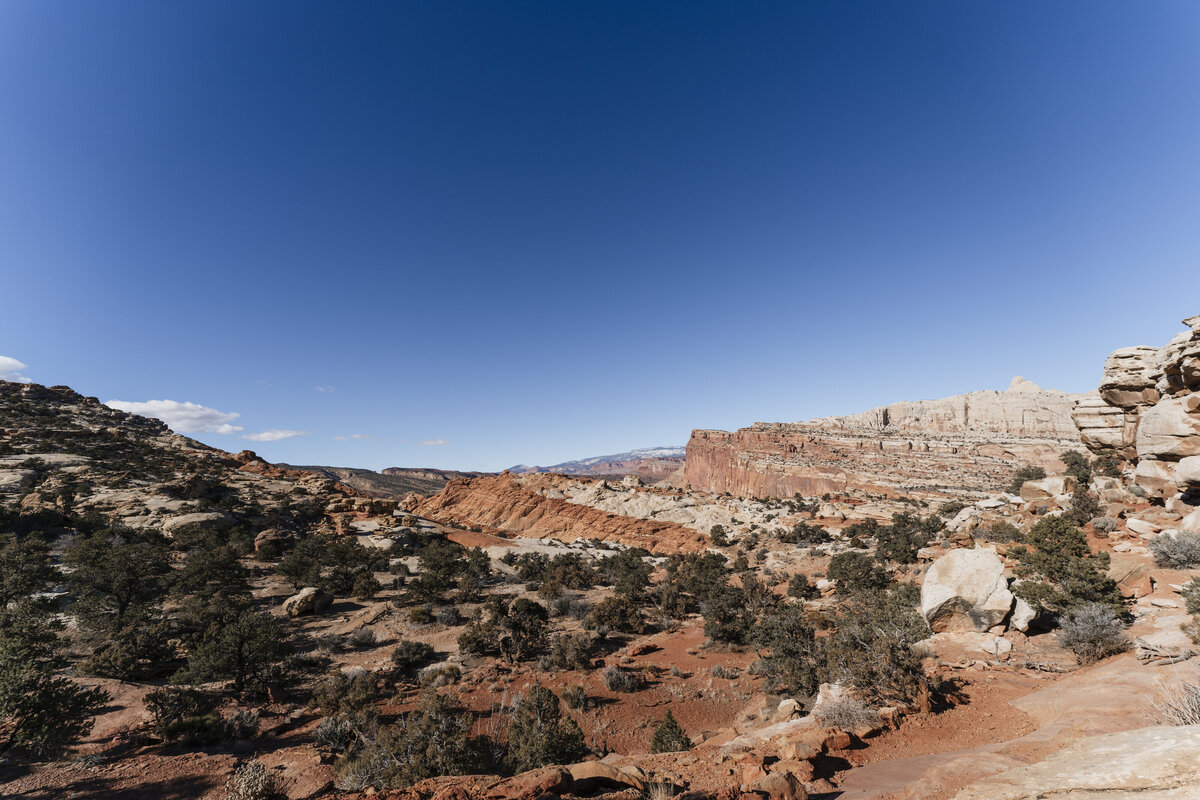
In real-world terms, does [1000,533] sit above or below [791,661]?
above

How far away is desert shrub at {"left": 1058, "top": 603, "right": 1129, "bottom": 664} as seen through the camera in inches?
420

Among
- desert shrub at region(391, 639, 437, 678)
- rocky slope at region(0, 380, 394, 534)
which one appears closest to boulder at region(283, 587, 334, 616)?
desert shrub at region(391, 639, 437, 678)

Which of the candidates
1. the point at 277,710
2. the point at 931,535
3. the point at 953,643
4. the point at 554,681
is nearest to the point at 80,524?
the point at 277,710

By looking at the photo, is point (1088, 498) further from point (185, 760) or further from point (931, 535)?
point (185, 760)

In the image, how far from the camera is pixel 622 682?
50.0 feet

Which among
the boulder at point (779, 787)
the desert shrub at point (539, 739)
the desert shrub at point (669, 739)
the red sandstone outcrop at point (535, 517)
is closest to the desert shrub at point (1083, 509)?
the desert shrub at point (669, 739)

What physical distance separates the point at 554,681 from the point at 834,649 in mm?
10228

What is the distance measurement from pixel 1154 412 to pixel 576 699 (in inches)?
1104

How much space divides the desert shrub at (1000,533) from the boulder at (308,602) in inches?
1462

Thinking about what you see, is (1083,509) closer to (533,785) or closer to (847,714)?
(847,714)

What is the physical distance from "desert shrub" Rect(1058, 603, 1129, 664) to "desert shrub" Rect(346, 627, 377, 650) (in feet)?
82.3

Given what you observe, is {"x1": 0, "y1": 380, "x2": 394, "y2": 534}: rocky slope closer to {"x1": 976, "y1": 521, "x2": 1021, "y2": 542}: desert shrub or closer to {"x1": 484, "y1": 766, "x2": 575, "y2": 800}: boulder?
{"x1": 484, "y1": 766, "x2": 575, "y2": 800}: boulder

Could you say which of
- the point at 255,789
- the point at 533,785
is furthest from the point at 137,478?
the point at 533,785

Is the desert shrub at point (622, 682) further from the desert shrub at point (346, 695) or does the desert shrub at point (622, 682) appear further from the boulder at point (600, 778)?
the boulder at point (600, 778)
